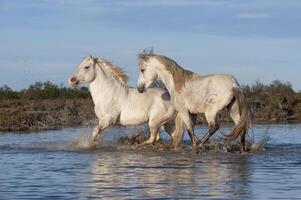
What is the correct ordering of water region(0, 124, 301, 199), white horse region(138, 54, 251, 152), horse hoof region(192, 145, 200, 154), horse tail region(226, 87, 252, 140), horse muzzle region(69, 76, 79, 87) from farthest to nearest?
horse muzzle region(69, 76, 79, 87)
horse hoof region(192, 145, 200, 154)
white horse region(138, 54, 251, 152)
horse tail region(226, 87, 252, 140)
water region(0, 124, 301, 199)

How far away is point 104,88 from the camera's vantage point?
659 inches

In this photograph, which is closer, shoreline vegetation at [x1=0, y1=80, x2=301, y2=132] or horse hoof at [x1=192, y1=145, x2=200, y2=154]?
horse hoof at [x1=192, y1=145, x2=200, y2=154]

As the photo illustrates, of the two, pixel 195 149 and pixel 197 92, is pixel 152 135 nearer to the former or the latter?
pixel 195 149

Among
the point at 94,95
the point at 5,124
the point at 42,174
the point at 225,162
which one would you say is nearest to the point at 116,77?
the point at 94,95

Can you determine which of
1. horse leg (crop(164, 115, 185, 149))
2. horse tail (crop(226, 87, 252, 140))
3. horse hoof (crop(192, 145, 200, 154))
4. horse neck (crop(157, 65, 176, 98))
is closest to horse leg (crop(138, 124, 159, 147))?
horse leg (crop(164, 115, 185, 149))

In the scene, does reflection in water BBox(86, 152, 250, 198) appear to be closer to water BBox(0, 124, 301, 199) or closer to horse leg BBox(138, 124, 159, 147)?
water BBox(0, 124, 301, 199)

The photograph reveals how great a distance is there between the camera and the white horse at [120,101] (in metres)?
16.3

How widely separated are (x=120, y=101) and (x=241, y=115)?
3171mm

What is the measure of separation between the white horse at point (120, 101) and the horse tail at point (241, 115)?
1.64m

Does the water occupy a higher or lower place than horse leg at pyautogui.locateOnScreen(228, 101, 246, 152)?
lower

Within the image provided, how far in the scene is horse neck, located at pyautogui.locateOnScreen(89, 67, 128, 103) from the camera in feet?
54.6

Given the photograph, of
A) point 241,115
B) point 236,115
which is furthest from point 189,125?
point 241,115

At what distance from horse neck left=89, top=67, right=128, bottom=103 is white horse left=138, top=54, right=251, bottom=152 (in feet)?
3.03

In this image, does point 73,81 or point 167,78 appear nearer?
point 167,78
